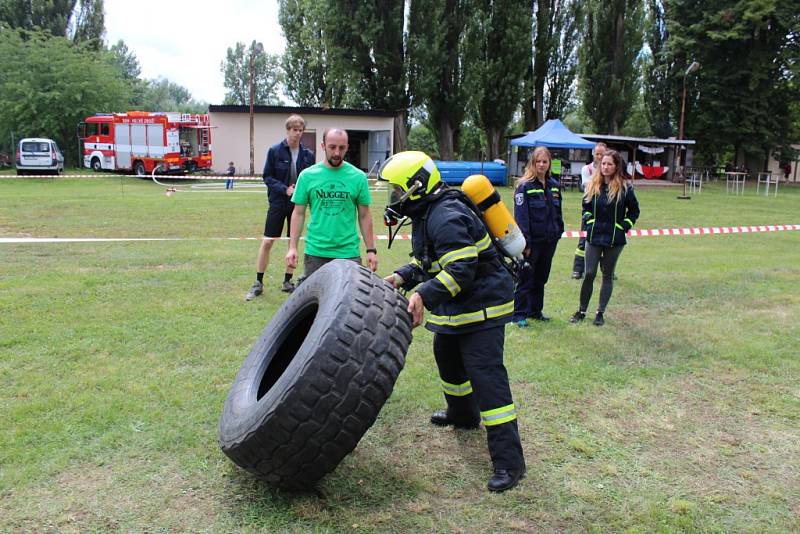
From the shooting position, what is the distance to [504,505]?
3004mm

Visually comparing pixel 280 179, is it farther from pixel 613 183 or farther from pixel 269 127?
pixel 269 127

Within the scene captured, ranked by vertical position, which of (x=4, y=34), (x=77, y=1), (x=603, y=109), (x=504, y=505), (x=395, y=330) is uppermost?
(x=77, y=1)

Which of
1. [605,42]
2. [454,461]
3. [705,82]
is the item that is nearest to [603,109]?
[605,42]

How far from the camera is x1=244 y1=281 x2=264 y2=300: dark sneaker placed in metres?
6.79

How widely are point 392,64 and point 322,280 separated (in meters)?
29.7

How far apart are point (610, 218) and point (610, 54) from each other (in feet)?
114

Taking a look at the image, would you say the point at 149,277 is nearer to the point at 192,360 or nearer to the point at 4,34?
the point at 192,360

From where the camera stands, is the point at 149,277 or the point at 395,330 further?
the point at 149,277

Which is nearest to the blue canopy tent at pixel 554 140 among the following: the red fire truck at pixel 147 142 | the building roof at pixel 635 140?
the building roof at pixel 635 140

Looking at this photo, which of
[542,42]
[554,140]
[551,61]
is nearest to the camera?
[554,140]

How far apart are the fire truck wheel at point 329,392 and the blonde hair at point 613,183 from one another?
12.5ft

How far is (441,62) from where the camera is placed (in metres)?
31.2

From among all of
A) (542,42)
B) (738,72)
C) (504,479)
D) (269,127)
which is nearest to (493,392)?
(504,479)

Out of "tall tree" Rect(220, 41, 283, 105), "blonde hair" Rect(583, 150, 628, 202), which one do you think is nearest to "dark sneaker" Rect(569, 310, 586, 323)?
"blonde hair" Rect(583, 150, 628, 202)
